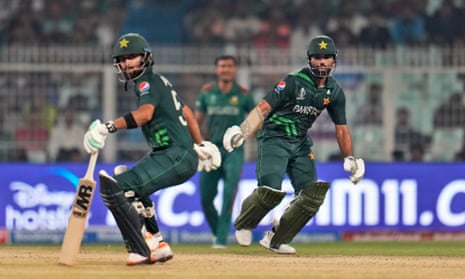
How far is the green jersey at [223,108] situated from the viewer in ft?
49.8

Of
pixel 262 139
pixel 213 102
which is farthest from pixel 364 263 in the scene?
pixel 213 102

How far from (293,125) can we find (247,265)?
2041mm

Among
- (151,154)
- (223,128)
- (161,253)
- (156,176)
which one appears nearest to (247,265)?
(161,253)

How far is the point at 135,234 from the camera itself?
1015 cm

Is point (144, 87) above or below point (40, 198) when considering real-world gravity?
above

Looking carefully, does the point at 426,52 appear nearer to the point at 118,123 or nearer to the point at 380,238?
the point at 380,238

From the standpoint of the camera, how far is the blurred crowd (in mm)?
21172

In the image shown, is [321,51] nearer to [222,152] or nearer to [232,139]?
[232,139]

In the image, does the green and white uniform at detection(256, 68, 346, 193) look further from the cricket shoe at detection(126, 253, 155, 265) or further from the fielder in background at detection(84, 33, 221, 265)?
the cricket shoe at detection(126, 253, 155, 265)

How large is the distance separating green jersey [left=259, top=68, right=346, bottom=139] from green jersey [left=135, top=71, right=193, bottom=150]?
173 centimetres

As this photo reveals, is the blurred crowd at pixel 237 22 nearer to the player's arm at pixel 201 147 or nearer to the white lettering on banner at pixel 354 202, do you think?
the white lettering on banner at pixel 354 202

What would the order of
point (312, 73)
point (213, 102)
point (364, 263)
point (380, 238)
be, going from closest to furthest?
point (364, 263)
point (312, 73)
point (213, 102)
point (380, 238)

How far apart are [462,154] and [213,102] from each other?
4605 millimetres

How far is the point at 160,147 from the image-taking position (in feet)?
34.6
